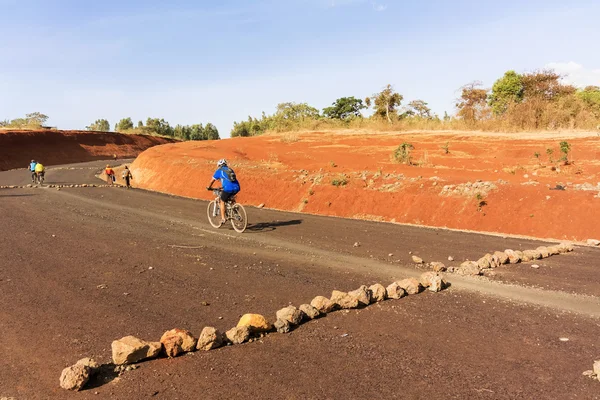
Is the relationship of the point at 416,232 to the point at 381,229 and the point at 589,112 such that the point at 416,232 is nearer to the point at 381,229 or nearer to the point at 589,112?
the point at 381,229

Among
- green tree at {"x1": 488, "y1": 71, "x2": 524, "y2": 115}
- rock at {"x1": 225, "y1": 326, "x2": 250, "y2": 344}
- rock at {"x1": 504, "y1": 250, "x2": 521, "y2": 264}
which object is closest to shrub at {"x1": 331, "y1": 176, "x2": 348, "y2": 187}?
rock at {"x1": 504, "y1": 250, "x2": 521, "y2": 264}

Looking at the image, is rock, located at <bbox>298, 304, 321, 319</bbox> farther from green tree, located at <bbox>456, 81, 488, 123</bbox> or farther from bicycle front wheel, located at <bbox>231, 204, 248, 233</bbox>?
green tree, located at <bbox>456, 81, 488, 123</bbox>

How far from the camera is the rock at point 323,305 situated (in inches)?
244

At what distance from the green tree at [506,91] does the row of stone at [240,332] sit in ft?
128

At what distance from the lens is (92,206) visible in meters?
17.9

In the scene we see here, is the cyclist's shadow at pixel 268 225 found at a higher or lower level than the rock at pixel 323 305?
lower

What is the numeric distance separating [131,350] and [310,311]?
2440 millimetres

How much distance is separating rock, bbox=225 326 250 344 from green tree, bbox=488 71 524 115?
41.6 metres

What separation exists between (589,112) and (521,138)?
8.36 metres

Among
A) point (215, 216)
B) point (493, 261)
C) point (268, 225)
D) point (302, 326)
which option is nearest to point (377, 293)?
point (302, 326)

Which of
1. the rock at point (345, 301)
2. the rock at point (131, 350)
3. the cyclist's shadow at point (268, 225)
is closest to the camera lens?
the rock at point (131, 350)

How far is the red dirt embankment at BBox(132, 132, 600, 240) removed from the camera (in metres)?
13.9

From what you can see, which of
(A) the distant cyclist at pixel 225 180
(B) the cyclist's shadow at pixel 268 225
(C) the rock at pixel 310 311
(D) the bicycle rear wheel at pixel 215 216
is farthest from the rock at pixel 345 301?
(D) the bicycle rear wheel at pixel 215 216

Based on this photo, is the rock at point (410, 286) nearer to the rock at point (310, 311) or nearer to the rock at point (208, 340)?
the rock at point (310, 311)
